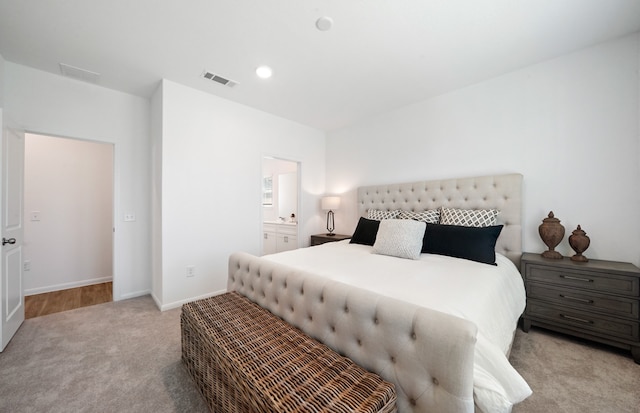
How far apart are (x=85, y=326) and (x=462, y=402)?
3.19 metres

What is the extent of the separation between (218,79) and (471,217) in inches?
124

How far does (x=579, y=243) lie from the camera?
2.18m

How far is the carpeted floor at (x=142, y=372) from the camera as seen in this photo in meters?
1.48

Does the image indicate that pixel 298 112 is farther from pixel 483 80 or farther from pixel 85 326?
pixel 85 326

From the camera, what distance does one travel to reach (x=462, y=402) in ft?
3.09

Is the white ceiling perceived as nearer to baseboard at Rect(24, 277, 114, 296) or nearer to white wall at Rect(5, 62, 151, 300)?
white wall at Rect(5, 62, 151, 300)

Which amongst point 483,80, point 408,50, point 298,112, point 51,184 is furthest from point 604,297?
point 51,184

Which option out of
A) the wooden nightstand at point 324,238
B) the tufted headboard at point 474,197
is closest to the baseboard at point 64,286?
the wooden nightstand at point 324,238

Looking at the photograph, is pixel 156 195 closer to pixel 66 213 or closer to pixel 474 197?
pixel 66 213

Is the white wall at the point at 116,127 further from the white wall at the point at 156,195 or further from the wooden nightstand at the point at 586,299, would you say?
the wooden nightstand at the point at 586,299

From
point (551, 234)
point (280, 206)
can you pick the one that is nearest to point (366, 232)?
point (551, 234)

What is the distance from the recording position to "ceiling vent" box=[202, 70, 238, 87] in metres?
2.71

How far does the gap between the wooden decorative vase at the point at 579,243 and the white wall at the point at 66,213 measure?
18.4 feet

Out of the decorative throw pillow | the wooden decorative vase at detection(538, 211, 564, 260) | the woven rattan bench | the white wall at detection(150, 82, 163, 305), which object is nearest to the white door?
the white wall at detection(150, 82, 163, 305)
